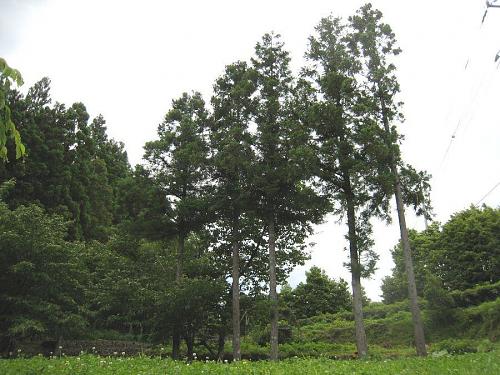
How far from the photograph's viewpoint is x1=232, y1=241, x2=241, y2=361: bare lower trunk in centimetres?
1831

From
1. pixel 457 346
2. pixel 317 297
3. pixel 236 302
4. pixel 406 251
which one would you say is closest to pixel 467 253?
pixel 457 346

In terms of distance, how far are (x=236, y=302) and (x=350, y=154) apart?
28.1ft

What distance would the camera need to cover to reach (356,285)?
17.4 meters

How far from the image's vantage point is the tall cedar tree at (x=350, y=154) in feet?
56.5

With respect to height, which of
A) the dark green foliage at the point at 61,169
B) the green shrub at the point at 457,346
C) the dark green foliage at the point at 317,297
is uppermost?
the dark green foliage at the point at 61,169

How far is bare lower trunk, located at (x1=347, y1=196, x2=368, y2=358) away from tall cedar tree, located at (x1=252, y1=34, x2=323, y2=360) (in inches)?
65.3

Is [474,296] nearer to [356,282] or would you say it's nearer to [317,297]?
[356,282]

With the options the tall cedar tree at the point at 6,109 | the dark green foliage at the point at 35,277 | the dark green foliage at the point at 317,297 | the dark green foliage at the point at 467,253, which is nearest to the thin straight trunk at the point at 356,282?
the dark green foliage at the point at 35,277

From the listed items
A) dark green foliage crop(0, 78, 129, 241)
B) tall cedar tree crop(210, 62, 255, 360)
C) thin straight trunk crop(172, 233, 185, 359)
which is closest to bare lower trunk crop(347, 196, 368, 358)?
tall cedar tree crop(210, 62, 255, 360)

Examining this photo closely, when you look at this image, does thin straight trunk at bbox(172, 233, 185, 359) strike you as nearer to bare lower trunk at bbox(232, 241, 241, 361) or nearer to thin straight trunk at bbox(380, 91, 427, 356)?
bare lower trunk at bbox(232, 241, 241, 361)

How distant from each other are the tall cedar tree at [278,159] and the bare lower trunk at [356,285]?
5.44 feet

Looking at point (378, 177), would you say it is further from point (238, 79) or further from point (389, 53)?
point (238, 79)

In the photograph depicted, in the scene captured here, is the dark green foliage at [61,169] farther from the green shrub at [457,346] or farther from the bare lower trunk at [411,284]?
the green shrub at [457,346]

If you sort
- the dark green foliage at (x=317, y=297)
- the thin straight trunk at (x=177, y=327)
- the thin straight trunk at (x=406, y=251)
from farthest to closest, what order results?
the dark green foliage at (x=317, y=297) < the thin straight trunk at (x=177, y=327) < the thin straight trunk at (x=406, y=251)
